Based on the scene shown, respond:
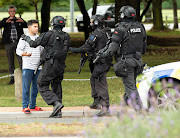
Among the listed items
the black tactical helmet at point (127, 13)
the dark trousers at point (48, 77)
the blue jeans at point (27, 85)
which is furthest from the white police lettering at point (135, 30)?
the blue jeans at point (27, 85)

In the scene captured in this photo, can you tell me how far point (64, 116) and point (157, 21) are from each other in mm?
29686

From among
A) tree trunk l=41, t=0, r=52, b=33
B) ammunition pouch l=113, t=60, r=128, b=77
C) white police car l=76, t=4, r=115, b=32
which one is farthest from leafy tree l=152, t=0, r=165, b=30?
ammunition pouch l=113, t=60, r=128, b=77

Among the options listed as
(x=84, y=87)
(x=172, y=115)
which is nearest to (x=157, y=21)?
(x=84, y=87)

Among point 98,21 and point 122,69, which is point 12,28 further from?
point 122,69

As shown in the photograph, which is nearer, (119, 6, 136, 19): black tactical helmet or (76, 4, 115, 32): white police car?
(119, 6, 136, 19): black tactical helmet

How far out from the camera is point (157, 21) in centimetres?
3784

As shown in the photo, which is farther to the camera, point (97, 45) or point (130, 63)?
point (97, 45)

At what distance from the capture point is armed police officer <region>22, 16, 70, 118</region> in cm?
852

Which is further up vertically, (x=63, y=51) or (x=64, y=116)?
(x=63, y=51)

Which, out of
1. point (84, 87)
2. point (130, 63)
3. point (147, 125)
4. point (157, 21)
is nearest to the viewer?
point (147, 125)

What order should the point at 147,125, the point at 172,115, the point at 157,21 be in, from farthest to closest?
1. the point at 157,21
2. the point at 172,115
3. the point at 147,125

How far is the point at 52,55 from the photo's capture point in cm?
852

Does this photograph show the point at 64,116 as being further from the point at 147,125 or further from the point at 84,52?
the point at 147,125

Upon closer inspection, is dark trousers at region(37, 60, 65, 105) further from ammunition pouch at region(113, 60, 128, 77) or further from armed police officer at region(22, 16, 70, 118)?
ammunition pouch at region(113, 60, 128, 77)
